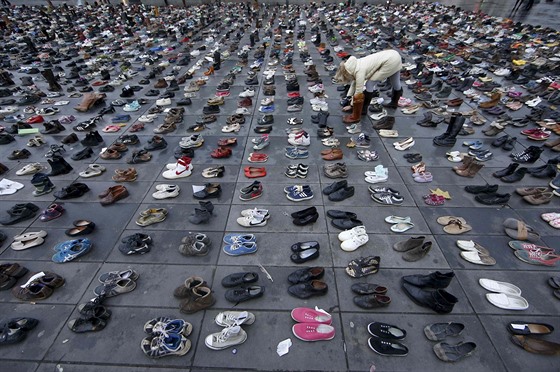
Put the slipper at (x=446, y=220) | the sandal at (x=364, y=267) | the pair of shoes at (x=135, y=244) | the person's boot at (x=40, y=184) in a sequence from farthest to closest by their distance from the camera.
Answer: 1. the person's boot at (x=40, y=184)
2. the slipper at (x=446, y=220)
3. the pair of shoes at (x=135, y=244)
4. the sandal at (x=364, y=267)

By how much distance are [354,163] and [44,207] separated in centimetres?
738

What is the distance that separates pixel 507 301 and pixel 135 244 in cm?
615

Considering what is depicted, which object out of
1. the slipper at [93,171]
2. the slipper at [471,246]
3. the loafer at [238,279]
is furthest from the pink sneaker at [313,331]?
the slipper at [93,171]

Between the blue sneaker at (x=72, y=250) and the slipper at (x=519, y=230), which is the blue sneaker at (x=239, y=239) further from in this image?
the slipper at (x=519, y=230)

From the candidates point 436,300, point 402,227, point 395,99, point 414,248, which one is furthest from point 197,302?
point 395,99

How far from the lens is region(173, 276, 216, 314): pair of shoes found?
3.93 meters

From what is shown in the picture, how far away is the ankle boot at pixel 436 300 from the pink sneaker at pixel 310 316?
4.57ft

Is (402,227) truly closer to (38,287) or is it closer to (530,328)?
(530,328)

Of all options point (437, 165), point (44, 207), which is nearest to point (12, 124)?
point (44, 207)

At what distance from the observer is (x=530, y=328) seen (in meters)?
3.60

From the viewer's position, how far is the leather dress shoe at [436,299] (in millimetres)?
3795

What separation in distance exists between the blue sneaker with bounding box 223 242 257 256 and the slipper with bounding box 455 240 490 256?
3733 millimetres

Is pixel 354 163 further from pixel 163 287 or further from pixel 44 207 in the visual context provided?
pixel 44 207

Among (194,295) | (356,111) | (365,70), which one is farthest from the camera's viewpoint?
(356,111)
